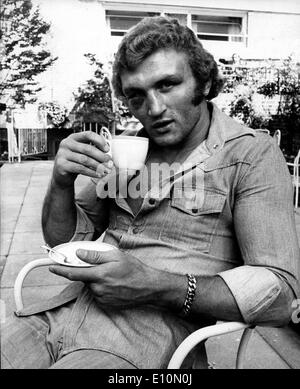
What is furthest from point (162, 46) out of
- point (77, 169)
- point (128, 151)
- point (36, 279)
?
point (36, 279)

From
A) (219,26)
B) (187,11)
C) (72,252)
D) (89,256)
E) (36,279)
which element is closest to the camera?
(89,256)

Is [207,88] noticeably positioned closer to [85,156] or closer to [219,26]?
[85,156]

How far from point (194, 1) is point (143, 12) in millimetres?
376

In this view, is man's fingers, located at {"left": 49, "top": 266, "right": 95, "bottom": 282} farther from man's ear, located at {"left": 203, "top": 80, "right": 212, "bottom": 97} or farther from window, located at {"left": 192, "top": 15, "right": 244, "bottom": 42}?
window, located at {"left": 192, "top": 15, "right": 244, "bottom": 42}

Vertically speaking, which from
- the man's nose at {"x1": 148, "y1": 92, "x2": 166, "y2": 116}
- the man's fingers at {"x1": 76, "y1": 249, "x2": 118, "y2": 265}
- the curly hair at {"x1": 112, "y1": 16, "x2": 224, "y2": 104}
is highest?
the curly hair at {"x1": 112, "y1": 16, "x2": 224, "y2": 104}

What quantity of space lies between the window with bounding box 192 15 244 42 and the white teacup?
194 centimetres

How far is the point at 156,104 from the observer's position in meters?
1.24

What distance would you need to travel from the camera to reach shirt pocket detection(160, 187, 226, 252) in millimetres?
1137

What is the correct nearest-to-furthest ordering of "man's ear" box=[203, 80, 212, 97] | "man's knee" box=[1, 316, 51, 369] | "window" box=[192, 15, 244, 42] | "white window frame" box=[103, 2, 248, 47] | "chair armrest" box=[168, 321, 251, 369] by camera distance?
"chair armrest" box=[168, 321, 251, 369] < "man's knee" box=[1, 316, 51, 369] < "man's ear" box=[203, 80, 212, 97] < "white window frame" box=[103, 2, 248, 47] < "window" box=[192, 15, 244, 42]

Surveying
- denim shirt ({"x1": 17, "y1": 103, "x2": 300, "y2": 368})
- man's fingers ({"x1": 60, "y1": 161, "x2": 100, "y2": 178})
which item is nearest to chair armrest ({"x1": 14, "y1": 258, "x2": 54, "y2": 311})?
denim shirt ({"x1": 17, "y1": 103, "x2": 300, "y2": 368})

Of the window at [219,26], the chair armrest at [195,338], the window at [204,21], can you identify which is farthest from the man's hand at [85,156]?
the window at [219,26]

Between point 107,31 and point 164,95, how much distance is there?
2.97 meters

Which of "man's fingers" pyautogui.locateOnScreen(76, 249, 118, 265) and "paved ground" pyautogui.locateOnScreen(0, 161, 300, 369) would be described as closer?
"man's fingers" pyautogui.locateOnScreen(76, 249, 118, 265)
